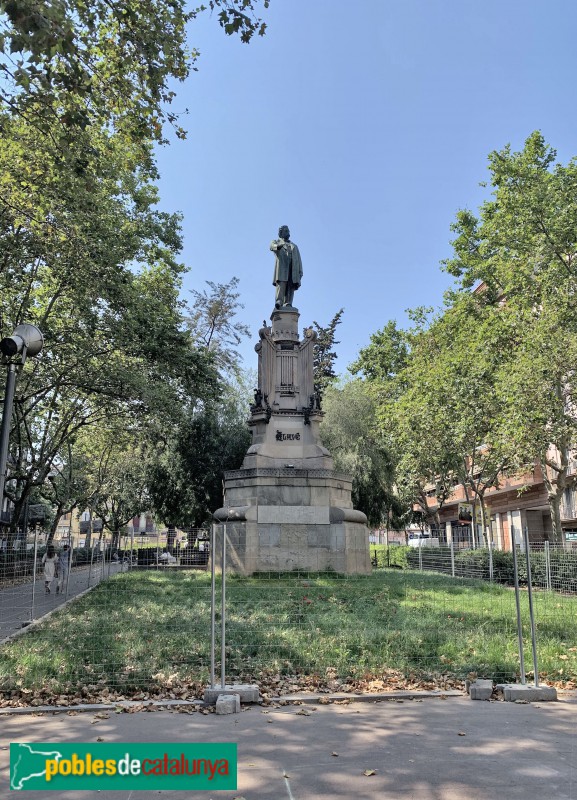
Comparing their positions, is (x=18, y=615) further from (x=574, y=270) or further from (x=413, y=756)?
(x=574, y=270)

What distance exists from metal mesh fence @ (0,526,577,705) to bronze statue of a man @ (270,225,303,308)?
10597 millimetres

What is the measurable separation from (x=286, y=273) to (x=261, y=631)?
13830 millimetres

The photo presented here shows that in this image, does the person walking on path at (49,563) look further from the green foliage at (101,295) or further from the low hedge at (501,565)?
the low hedge at (501,565)

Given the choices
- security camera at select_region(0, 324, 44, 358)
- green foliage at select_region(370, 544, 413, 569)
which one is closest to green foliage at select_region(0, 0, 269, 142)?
security camera at select_region(0, 324, 44, 358)

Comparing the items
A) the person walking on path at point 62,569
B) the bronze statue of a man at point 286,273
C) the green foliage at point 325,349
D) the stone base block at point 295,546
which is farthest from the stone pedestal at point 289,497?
the green foliage at point 325,349

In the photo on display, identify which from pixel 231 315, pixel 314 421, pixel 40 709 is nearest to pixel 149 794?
pixel 40 709

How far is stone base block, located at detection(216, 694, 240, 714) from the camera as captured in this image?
20.4 feet

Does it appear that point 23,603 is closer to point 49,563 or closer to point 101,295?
point 49,563

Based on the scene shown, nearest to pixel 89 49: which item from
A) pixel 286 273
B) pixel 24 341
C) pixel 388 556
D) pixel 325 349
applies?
pixel 24 341

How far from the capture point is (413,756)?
4883mm

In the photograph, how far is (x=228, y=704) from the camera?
6262 mm

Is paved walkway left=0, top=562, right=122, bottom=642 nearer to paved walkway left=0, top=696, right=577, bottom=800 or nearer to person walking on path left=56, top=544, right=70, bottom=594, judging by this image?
person walking on path left=56, top=544, right=70, bottom=594

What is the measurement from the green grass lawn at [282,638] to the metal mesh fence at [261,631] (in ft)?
0.07

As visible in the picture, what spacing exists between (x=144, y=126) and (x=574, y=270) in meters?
19.9
